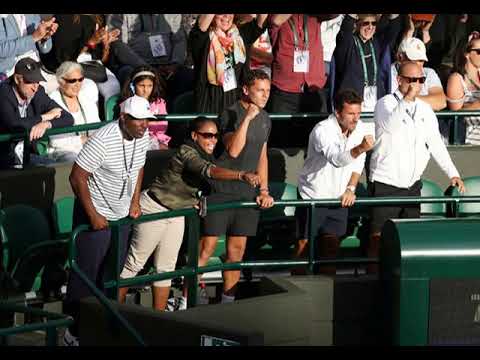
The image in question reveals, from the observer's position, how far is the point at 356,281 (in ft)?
41.7

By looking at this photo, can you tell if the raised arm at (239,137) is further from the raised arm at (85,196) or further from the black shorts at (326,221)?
the raised arm at (85,196)

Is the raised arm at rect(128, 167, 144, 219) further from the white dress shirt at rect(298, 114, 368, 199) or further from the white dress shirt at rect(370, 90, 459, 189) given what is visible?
the white dress shirt at rect(370, 90, 459, 189)

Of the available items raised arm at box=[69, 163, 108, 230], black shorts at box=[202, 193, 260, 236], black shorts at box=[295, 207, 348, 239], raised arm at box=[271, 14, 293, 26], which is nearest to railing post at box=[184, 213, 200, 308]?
black shorts at box=[202, 193, 260, 236]

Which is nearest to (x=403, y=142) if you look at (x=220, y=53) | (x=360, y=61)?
(x=360, y=61)

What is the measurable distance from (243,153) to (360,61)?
7.74 ft

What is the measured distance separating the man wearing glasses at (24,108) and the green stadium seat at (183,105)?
1571 millimetres

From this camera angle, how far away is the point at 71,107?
13.9 meters

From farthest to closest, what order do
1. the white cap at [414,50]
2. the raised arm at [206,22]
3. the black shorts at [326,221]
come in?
the raised arm at [206,22]
the white cap at [414,50]
the black shorts at [326,221]

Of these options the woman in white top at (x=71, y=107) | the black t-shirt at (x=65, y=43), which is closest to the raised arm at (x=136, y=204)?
the woman in white top at (x=71, y=107)

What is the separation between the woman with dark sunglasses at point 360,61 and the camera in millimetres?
14469

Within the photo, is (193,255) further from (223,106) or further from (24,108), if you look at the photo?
(223,106)
